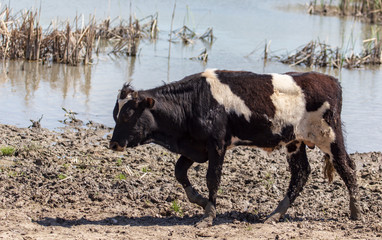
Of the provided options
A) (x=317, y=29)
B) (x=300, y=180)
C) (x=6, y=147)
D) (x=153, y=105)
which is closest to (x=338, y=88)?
(x=300, y=180)

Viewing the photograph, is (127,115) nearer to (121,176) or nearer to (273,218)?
(121,176)

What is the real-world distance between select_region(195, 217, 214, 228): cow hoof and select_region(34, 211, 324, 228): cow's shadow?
0.12 metres

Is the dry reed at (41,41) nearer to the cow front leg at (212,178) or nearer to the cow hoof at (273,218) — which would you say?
the cow front leg at (212,178)

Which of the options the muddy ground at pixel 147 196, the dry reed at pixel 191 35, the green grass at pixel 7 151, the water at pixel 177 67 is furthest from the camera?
the dry reed at pixel 191 35

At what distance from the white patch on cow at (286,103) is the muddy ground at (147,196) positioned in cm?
106

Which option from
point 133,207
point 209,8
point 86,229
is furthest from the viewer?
point 209,8

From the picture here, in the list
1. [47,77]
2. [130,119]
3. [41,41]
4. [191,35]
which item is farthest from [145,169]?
[191,35]

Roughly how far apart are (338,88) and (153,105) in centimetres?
205

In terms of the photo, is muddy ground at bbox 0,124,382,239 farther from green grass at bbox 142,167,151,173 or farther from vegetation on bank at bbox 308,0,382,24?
vegetation on bank at bbox 308,0,382,24

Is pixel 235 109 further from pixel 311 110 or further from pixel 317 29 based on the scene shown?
pixel 317 29

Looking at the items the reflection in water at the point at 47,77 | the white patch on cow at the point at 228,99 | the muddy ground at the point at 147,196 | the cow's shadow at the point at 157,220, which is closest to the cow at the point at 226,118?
the white patch on cow at the point at 228,99

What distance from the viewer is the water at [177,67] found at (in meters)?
11.2

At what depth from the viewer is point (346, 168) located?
675 centimetres

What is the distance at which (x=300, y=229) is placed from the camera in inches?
247
